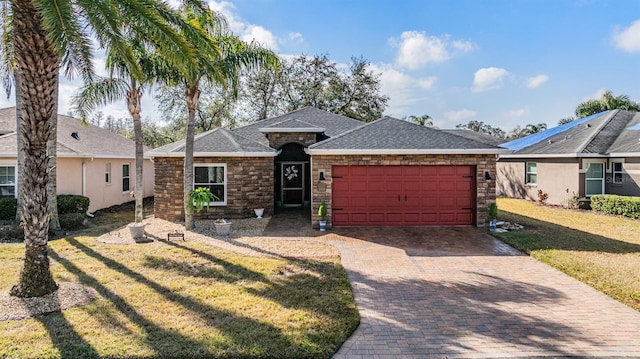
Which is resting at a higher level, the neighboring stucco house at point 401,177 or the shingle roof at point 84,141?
the shingle roof at point 84,141

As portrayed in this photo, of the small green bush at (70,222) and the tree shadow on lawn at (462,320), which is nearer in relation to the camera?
the tree shadow on lawn at (462,320)

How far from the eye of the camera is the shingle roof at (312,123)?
738 inches

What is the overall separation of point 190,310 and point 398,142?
30.1ft

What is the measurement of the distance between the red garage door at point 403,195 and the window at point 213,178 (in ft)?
15.6

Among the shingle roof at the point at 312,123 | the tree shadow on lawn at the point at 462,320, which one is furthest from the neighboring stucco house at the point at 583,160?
the tree shadow on lawn at the point at 462,320

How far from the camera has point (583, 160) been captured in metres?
17.5

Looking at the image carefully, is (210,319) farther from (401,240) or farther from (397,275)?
(401,240)

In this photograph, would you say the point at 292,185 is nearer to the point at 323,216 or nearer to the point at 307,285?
the point at 323,216

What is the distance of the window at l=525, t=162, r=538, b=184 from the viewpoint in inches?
819

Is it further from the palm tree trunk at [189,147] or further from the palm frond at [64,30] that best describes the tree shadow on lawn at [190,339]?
the palm tree trunk at [189,147]

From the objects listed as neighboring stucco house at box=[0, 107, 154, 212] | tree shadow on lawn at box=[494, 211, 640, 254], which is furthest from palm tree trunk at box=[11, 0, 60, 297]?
→ tree shadow on lawn at box=[494, 211, 640, 254]

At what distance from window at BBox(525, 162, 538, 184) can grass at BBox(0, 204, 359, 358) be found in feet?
56.8

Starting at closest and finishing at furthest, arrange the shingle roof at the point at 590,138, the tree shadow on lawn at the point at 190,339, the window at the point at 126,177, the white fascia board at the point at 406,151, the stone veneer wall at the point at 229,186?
the tree shadow on lawn at the point at 190,339 < the white fascia board at the point at 406,151 < the stone veneer wall at the point at 229,186 < the shingle roof at the point at 590,138 < the window at the point at 126,177

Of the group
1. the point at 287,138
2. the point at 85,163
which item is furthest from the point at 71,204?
the point at 287,138
